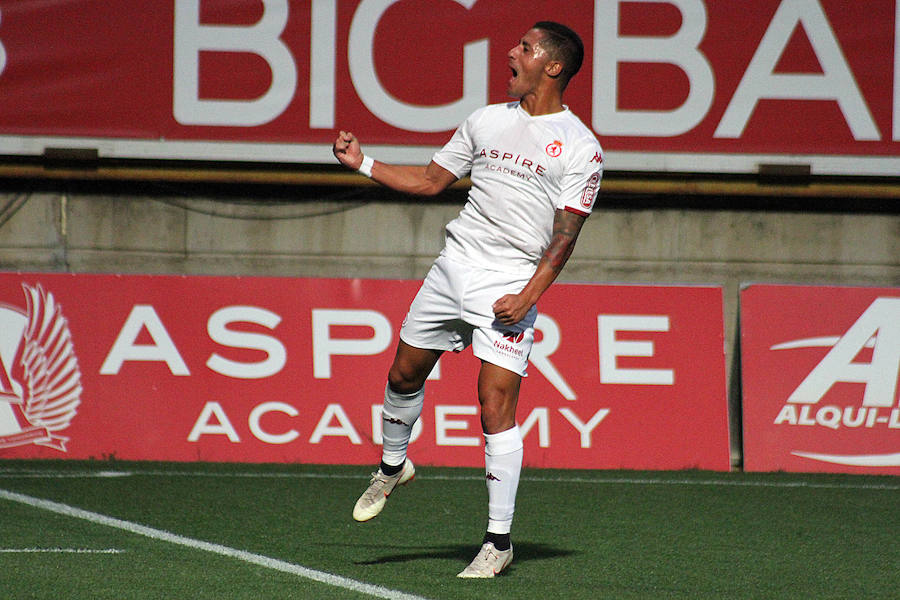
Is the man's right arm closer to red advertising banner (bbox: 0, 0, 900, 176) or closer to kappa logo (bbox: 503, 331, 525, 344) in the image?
kappa logo (bbox: 503, 331, 525, 344)

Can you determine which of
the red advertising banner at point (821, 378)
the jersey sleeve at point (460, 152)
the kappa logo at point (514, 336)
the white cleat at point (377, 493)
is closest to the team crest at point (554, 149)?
the jersey sleeve at point (460, 152)

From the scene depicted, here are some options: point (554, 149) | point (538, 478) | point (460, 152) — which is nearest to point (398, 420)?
point (460, 152)

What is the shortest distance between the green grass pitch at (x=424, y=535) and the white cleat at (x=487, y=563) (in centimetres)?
5

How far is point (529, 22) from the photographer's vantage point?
8883 mm

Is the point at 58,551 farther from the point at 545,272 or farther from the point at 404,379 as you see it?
the point at 545,272

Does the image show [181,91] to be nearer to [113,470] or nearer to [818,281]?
[113,470]

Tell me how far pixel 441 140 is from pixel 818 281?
10.4 feet

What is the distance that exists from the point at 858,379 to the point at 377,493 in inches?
196

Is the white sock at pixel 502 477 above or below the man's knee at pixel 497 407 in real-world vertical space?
below

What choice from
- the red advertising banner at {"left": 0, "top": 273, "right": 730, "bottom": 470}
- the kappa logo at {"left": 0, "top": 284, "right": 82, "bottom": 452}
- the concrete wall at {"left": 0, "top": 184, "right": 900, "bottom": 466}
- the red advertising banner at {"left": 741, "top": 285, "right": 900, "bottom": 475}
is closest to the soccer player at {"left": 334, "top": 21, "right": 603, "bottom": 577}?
the red advertising banner at {"left": 0, "top": 273, "right": 730, "bottom": 470}

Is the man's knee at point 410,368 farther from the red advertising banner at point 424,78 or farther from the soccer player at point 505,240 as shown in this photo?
the red advertising banner at point 424,78

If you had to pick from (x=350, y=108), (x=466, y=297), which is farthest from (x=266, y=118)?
(x=466, y=297)

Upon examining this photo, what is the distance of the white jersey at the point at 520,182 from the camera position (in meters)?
4.20

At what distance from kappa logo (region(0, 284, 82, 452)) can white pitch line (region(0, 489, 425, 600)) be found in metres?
1.72
